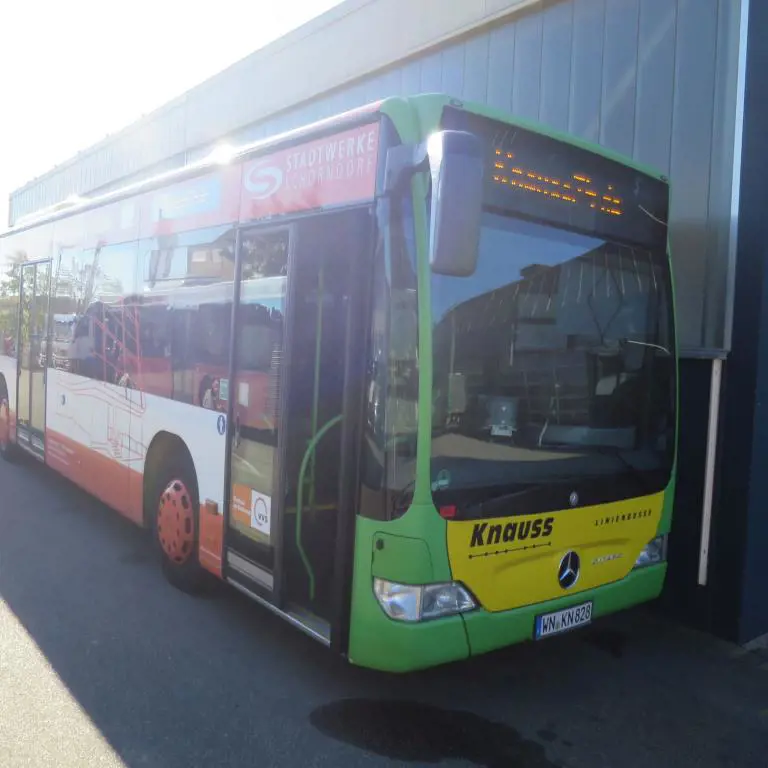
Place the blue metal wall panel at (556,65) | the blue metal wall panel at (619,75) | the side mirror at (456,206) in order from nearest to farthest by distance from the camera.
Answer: the side mirror at (456,206) → the blue metal wall panel at (619,75) → the blue metal wall panel at (556,65)

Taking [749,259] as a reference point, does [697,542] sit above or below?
below

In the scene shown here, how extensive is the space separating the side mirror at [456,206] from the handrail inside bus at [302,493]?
4.30ft

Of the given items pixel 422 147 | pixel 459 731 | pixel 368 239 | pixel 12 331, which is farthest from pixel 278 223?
pixel 12 331

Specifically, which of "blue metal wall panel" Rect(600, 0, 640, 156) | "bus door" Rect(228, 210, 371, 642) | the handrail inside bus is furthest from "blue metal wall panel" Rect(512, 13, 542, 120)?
the handrail inside bus

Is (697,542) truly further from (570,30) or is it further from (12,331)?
(12,331)

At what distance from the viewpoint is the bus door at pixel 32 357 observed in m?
8.42

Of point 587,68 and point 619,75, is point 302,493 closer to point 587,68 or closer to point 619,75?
point 619,75

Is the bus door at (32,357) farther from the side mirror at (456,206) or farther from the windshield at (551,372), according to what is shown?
the side mirror at (456,206)

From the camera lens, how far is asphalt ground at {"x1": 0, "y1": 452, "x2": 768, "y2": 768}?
3738mm

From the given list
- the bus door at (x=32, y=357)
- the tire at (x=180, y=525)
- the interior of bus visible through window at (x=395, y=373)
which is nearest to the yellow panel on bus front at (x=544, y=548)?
the interior of bus visible through window at (x=395, y=373)

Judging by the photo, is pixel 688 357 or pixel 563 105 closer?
pixel 688 357

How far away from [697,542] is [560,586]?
1918 mm

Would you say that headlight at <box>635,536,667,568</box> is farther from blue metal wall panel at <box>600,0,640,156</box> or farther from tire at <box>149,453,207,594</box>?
blue metal wall panel at <box>600,0,640,156</box>

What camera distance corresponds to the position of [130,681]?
14.1 feet
